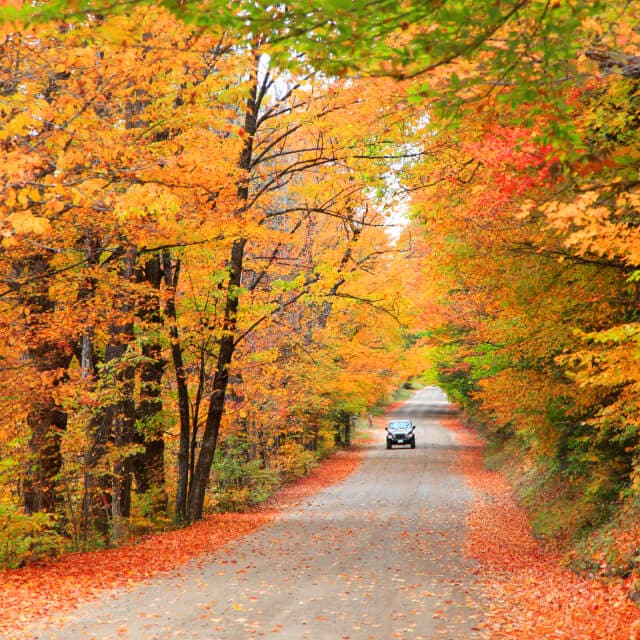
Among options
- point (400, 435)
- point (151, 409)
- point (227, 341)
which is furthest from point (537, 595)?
point (400, 435)

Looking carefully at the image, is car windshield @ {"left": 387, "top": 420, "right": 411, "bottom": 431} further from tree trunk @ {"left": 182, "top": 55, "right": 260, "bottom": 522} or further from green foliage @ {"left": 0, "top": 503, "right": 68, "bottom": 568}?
green foliage @ {"left": 0, "top": 503, "right": 68, "bottom": 568}

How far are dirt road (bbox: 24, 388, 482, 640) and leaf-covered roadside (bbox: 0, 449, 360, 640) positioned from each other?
43 centimetres

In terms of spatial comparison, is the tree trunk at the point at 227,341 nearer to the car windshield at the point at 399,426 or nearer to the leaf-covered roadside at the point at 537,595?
the leaf-covered roadside at the point at 537,595

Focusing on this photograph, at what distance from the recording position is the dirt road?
28.3 feet

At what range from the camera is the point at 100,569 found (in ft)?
40.7

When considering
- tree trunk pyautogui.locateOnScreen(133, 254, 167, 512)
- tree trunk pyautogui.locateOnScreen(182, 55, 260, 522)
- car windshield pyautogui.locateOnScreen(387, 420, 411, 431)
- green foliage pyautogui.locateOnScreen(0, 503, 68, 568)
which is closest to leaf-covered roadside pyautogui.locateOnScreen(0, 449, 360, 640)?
green foliage pyautogui.locateOnScreen(0, 503, 68, 568)

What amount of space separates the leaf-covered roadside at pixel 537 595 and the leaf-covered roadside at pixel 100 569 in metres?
5.27

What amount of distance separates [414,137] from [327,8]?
407 inches

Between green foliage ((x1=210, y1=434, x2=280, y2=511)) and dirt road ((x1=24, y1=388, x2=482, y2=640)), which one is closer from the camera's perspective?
dirt road ((x1=24, y1=388, x2=482, y2=640))

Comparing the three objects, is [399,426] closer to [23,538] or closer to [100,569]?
[100,569]

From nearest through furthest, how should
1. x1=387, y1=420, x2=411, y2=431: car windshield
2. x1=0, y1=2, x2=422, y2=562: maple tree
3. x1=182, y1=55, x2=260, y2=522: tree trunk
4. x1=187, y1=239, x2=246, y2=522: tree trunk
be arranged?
x1=0, y1=2, x2=422, y2=562: maple tree
x1=182, y1=55, x2=260, y2=522: tree trunk
x1=187, y1=239, x2=246, y2=522: tree trunk
x1=387, y1=420, x2=411, y2=431: car windshield

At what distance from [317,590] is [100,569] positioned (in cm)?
385

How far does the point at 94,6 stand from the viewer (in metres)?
4.56

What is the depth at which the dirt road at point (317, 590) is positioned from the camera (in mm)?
8633
